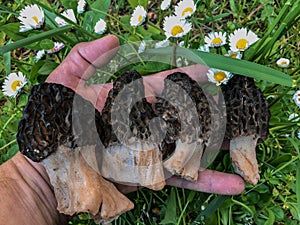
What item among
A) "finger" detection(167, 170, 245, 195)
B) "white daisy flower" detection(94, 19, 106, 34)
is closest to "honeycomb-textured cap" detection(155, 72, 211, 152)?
"finger" detection(167, 170, 245, 195)

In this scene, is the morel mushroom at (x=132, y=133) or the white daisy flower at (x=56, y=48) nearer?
the morel mushroom at (x=132, y=133)

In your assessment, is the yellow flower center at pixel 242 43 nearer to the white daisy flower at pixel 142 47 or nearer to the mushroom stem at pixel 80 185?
the white daisy flower at pixel 142 47

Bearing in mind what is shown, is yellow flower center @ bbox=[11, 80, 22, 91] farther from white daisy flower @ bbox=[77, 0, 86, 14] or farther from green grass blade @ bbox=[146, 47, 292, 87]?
green grass blade @ bbox=[146, 47, 292, 87]

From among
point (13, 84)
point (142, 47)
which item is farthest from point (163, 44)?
point (13, 84)

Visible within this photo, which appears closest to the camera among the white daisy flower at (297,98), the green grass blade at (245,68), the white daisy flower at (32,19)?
the green grass blade at (245,68)

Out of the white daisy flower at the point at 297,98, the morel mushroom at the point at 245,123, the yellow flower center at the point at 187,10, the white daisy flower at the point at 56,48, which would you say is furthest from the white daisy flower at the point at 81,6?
the white daisy flower at the point at 297,98

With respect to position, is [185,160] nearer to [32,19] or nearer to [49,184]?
[49,184]

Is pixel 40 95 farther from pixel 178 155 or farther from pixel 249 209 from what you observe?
pixel 249 209

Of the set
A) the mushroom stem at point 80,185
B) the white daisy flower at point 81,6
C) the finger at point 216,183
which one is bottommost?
the finger at point 216,183

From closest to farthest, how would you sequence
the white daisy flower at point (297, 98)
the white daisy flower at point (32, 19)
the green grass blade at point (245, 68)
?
the green grass blade at point (245, 68)
the white daisy flower at point (32, 19)
the white daisy flower at point (297, 98)
